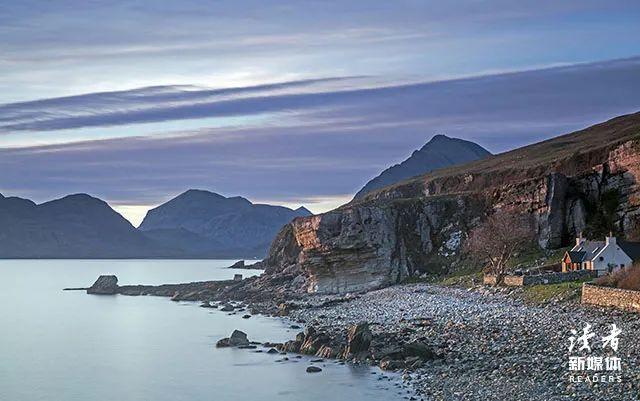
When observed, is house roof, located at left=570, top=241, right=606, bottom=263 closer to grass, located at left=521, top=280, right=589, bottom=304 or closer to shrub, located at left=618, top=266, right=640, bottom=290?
grass, located at left=521, top=280, right=589, bottom=304

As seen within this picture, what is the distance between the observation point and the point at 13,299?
13712 cm

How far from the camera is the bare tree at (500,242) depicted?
77994mm

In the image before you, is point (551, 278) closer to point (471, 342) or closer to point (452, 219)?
point (471, 342)

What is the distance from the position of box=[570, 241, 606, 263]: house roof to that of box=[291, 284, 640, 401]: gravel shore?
9.72 metres

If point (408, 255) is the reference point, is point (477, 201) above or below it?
Result: above

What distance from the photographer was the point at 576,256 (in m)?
73.4

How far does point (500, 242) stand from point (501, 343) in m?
34.7

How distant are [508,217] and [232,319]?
101 ft

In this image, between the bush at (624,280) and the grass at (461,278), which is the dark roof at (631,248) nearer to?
the grass at (461,278)

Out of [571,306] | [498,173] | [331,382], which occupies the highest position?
[498,173]

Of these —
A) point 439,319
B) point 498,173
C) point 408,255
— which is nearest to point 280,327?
point 439,319

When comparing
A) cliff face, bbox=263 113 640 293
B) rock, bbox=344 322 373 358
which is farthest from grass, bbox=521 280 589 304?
cliff face, bbox=263 113 640 293

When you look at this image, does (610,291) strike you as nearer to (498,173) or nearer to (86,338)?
(86,338)

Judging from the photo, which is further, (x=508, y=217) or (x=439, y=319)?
(x=508, y=217)
